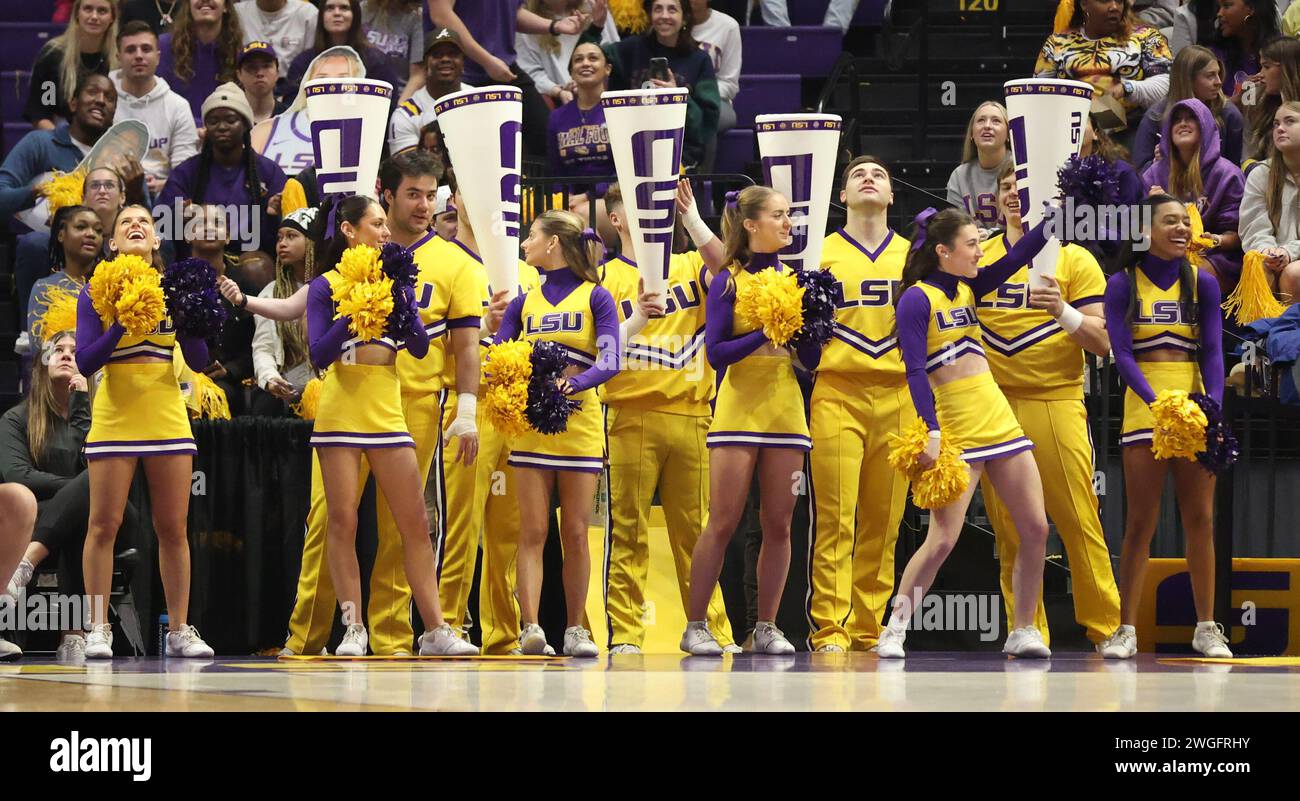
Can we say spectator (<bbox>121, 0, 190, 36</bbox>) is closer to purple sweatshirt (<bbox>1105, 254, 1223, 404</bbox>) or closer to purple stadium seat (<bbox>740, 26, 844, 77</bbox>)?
purple stadium seat (<bbox>740, 26, 844, 77</bbox>)

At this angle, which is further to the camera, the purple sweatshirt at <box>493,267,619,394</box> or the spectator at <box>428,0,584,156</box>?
the spectator at <box>428,0,584,156</box>

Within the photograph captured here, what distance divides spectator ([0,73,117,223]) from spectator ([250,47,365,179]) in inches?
35.4

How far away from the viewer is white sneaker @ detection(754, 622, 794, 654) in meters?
7.66

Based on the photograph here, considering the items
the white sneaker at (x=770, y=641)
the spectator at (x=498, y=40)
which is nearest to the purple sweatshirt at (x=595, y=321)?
the white sneaker at (x=770, y=641)

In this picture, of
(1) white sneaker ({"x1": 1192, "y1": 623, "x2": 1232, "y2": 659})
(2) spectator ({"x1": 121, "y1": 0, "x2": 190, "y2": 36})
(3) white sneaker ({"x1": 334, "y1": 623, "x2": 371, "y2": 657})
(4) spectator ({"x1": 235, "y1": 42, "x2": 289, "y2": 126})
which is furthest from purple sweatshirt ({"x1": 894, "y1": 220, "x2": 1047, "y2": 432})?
(2) spectator ({"x1": 121, "y1": 0, "x2": 190, "y2": 36})

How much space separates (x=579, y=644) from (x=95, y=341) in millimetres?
2336

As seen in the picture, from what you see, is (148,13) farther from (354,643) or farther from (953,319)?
(953,319)

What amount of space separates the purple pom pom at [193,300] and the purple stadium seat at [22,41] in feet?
20.5

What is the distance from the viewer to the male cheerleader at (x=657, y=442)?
27.0 ft

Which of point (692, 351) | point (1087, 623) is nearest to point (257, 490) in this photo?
point (692, 351)
